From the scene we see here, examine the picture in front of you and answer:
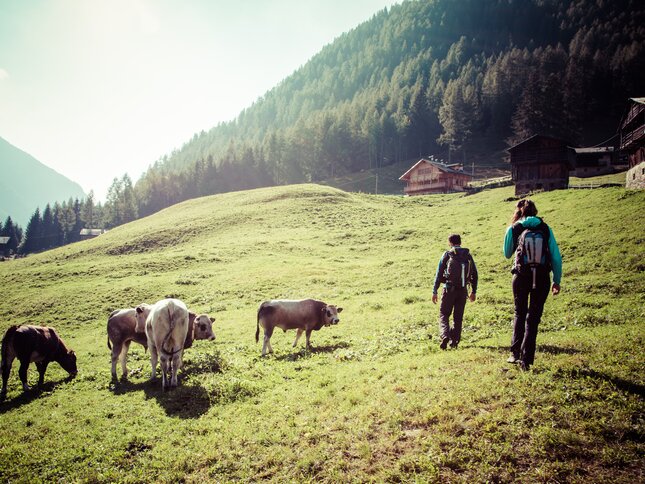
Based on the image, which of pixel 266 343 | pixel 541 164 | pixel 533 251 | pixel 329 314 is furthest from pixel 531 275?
pixel 541 164

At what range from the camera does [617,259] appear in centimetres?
1784

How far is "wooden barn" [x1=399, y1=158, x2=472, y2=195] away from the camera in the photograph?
76.9 metres

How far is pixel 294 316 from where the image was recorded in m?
13.6

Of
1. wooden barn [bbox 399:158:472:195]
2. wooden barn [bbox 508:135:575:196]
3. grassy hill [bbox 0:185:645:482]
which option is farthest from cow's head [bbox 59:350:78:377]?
wooden barn [bbox 399:158:472:195]

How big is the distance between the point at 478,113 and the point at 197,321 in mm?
125288

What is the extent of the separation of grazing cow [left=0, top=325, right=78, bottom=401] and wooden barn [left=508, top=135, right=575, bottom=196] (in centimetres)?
5784

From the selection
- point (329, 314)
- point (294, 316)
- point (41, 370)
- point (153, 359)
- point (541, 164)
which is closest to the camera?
point (153, 359)

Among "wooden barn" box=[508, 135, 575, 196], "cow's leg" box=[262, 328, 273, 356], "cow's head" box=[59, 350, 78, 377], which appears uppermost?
"wooden barn" box=[508, 135, 575, 196]

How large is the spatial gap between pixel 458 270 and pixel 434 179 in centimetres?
7309

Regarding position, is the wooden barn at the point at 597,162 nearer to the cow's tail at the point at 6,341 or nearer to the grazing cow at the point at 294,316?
the grazing cow at the point at 294,316

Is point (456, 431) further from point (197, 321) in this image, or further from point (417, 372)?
point (197, 321)

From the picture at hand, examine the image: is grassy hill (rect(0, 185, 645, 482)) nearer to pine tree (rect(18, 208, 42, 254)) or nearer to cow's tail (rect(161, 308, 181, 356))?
cow's tail (rect(161, 308, 181, 356))

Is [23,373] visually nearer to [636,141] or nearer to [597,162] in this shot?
[636,141]

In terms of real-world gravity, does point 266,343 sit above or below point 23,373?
above
